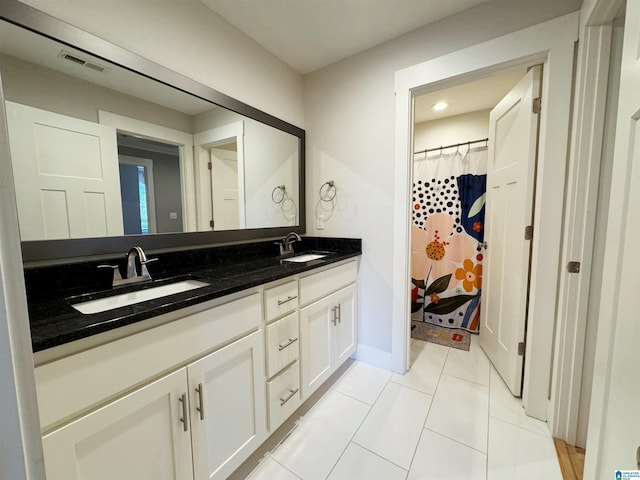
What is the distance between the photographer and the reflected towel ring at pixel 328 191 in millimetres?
2072

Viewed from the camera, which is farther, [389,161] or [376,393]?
[389,161]

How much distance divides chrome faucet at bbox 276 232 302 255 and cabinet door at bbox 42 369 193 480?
1186mm

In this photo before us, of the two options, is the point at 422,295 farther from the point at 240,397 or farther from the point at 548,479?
the point at 240,397

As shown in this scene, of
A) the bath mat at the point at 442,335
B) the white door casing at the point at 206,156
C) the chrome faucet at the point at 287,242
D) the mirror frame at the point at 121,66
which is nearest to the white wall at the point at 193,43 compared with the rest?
the mirror frame at the point at 121,66

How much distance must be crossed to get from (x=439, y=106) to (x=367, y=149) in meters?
1.13

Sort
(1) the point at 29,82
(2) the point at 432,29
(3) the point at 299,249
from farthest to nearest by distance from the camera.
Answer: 1. (3) the point at 299,249
2. (2) the point at 432,29
3. (1) the point at 29,82

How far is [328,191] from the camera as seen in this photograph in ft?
6.91

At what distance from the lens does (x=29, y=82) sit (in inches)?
38.4

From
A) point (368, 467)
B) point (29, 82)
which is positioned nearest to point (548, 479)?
point (368, 467)

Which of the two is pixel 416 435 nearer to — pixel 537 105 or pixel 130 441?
pixel 130 441

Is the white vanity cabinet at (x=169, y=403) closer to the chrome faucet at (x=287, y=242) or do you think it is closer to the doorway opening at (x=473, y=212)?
the chrome faucet at (x=287, y=242)

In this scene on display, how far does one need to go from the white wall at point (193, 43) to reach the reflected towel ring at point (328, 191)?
23.8 inches

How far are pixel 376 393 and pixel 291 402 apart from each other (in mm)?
618

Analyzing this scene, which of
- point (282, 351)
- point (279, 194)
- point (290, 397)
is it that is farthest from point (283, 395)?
point (279, 194)
